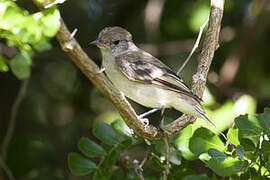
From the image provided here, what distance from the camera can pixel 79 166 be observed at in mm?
3410

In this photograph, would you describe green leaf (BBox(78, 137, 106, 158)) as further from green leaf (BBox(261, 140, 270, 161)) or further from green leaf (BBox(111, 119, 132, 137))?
green leaf (BBox(261, 140, 270, 161))

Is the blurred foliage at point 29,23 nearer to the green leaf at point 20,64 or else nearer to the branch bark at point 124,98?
the branch bark at point 124,98

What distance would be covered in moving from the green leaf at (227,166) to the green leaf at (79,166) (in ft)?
3.12

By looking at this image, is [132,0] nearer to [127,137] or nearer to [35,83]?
[35,83]

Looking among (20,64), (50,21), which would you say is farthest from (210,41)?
(50,21)

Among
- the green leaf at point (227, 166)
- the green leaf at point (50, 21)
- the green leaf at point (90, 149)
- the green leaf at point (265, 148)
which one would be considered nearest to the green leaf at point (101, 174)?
the green leaf at point (90, 149)

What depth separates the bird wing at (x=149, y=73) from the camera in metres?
3.93

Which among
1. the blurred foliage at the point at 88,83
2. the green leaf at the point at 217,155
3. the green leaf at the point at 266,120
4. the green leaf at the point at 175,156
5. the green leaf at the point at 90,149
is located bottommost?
the blurred foliage at the point at 88,83

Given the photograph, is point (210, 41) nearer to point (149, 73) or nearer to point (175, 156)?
point (149, 73)

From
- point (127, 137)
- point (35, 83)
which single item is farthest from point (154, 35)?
point (127, 137)

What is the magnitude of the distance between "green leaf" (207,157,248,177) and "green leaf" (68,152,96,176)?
95 centimetres

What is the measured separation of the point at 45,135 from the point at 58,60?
1076mm

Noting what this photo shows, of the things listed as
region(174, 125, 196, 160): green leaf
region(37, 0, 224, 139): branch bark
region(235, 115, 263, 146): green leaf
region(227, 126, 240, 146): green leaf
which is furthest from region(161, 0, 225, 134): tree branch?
region(235, 115, 263, 146): green leaf

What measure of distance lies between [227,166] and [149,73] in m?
1.41
